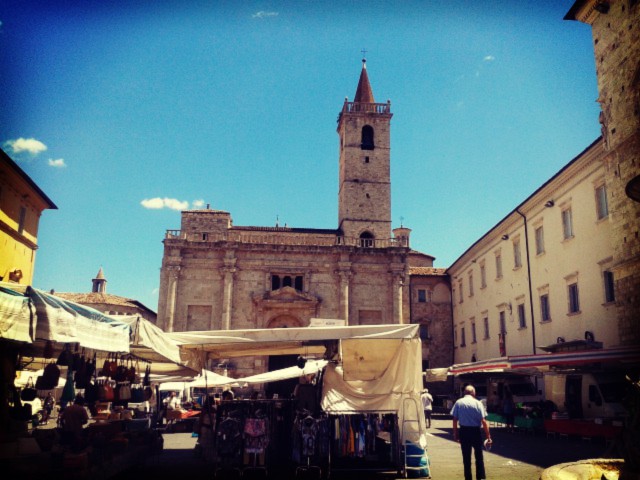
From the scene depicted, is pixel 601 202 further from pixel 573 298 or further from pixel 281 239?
pixel 281 239

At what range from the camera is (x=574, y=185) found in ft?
71.8

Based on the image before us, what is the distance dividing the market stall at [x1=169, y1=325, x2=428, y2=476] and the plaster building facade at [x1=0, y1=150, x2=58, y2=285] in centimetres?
1604

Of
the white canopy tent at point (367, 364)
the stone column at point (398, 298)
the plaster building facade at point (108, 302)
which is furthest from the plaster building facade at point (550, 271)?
the plaster building facade at point (108, 302)

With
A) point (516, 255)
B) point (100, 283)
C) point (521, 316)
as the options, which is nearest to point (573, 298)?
point (521, 316)

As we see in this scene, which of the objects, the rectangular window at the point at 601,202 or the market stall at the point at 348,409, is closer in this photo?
the market stall at the point at 348,409

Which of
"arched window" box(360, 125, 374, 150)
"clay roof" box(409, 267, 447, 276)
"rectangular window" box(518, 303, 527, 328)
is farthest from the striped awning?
"arched window" box(360, 125, 374, 150)

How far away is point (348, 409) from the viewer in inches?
380

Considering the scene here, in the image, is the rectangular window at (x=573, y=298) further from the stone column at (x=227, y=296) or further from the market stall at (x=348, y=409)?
the stone column at (x=227, y=296)

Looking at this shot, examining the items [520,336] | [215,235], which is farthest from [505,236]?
[215,235]

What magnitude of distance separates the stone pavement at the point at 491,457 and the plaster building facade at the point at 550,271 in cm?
423

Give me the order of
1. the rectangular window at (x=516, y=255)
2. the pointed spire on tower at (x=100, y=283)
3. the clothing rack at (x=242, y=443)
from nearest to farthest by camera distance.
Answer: the clothing rack at (x=242, y=443) → the rectangular window at (x=516, y=255) → the pointed spire on tower at (x=100, y=283)

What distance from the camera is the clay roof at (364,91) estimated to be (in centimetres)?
4619

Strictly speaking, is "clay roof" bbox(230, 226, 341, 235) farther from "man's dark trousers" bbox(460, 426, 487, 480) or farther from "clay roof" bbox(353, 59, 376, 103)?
"man's dark trousers" bbox(460, 426, 487, 480)

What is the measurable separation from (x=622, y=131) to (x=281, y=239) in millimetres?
26631
